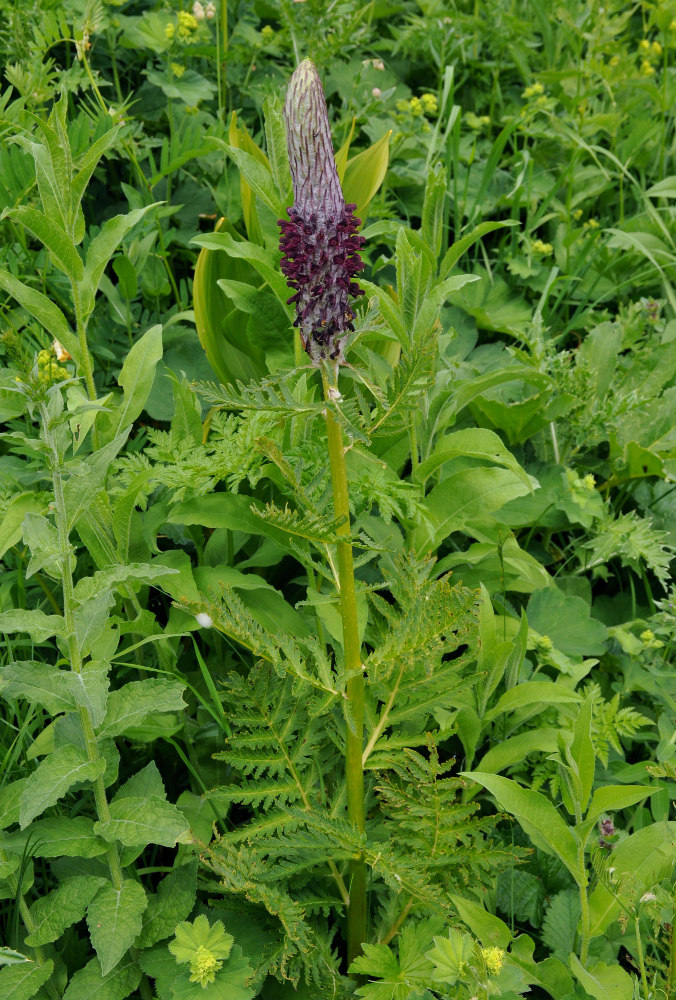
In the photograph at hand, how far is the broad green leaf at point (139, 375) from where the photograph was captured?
209cm

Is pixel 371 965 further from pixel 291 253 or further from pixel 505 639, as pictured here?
pixel 291 253

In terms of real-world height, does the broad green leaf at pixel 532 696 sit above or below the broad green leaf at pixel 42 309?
below

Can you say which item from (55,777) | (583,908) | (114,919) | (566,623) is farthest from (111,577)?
(566,623)

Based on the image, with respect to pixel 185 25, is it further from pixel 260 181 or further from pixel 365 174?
pixel 260 181

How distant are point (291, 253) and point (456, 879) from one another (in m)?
1.18

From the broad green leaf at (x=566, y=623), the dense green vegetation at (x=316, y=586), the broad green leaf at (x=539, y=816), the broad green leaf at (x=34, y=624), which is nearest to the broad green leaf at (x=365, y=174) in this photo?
the dense green vegetation at (x=316, y=586)

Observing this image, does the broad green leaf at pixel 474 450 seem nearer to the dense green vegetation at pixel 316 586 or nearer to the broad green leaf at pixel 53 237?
the dense green vegetation at pixel 316 586

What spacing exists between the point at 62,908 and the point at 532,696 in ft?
3.34

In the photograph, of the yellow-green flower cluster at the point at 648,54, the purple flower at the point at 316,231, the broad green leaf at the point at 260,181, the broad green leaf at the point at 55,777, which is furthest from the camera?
the yellow-green flower cluster at the point at 648,54

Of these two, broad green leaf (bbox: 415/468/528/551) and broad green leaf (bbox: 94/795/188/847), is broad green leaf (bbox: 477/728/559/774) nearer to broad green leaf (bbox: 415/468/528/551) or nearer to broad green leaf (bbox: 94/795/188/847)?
broad green leaf (bbox: 415/468/528/551)

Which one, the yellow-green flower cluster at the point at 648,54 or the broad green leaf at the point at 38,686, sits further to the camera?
the yellow-green flower cluster at the point at 648,54

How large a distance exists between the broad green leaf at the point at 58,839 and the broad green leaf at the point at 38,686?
8.6 inches

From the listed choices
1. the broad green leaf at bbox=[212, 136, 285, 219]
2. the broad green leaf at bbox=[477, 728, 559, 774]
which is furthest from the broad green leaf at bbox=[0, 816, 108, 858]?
the broad green leaf at bbox=[212, 136, 285, 219]

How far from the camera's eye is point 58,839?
5.54 ft
